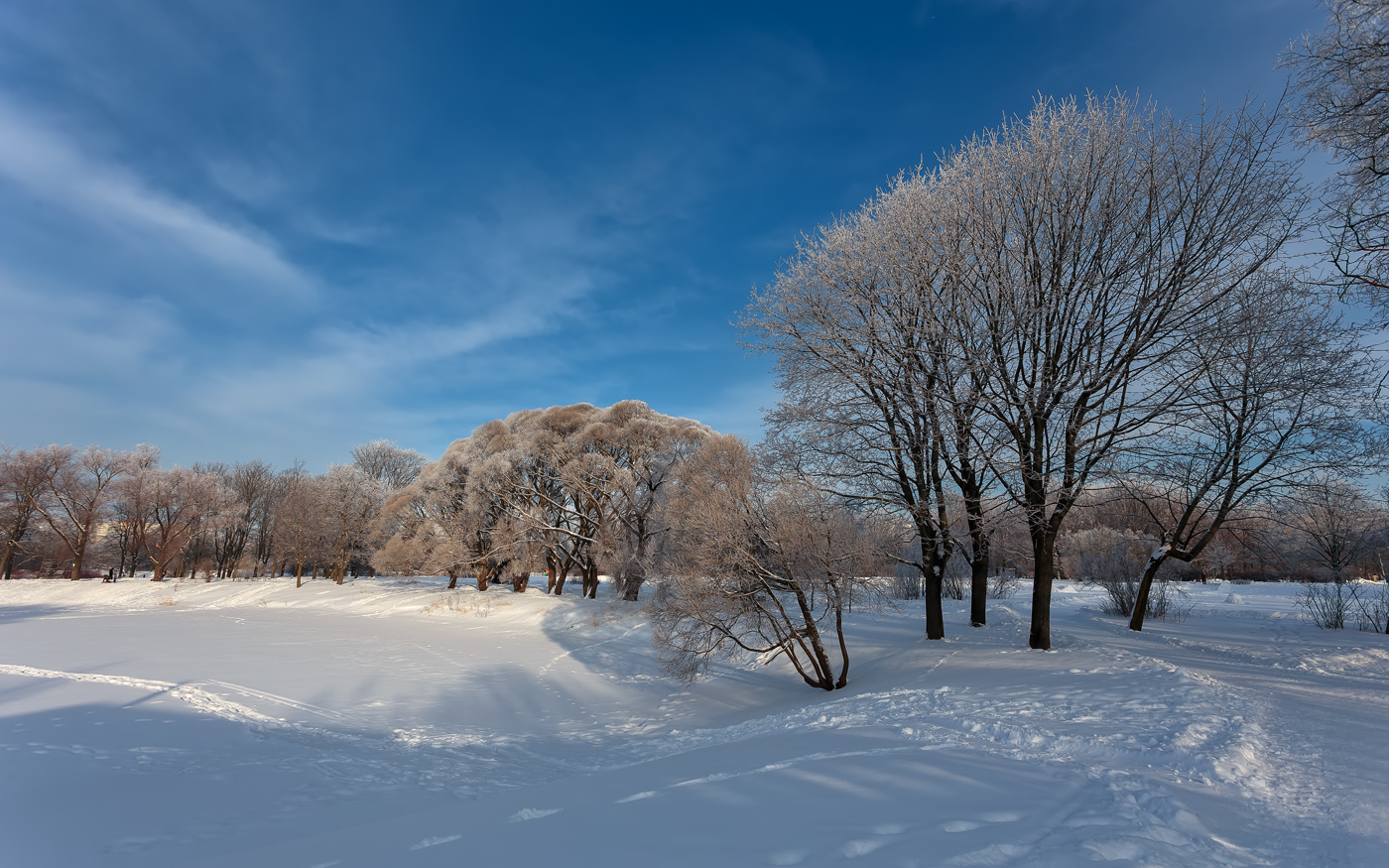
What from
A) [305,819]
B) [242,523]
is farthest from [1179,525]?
[242,523]

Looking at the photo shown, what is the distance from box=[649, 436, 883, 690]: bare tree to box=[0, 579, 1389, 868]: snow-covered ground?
1.26 meters

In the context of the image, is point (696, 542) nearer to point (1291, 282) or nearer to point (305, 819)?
point (305, 819)

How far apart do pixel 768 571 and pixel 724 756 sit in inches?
219

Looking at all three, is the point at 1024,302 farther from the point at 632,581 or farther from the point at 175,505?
the point at 175,505

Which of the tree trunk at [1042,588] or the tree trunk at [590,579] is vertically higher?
the tree trunk at [1042,588]

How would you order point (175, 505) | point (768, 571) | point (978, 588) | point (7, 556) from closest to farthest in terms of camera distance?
1. point (768, 571)
2. point (978, 588)
3. point (7, 556)
4. point (175, 505)

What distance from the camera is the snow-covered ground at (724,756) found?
3.64m

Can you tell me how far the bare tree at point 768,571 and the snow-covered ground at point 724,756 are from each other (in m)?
1.26

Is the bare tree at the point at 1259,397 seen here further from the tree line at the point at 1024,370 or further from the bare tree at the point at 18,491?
the bare tree at the point at 18,491

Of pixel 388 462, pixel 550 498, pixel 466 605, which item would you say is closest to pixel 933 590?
pixel 550 498

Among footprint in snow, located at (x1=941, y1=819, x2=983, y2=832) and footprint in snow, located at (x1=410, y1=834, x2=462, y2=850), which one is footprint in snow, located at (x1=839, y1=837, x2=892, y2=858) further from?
footprint in snow, located at (x1=410, y1=834, x2=462, y2=850)

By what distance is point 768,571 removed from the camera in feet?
38.8

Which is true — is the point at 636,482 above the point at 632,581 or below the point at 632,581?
above

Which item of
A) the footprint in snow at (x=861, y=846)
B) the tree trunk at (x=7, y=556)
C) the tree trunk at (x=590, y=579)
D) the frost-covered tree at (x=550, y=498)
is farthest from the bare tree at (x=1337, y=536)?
the tree trunk at (x=7, y=556)
